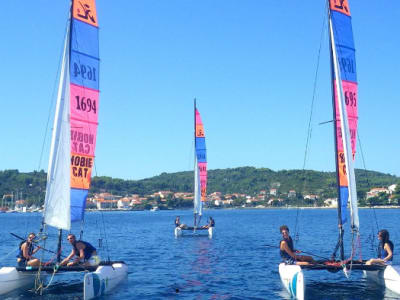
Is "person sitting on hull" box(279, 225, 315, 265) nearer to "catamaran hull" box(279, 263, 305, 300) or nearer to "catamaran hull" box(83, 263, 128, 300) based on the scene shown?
"catamaran hull" box(279, 263, 305, 300)

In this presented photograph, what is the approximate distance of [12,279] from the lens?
14844 mm

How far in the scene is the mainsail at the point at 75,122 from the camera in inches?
633

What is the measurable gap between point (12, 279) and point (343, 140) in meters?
11.3

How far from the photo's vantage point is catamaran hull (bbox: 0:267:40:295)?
14594 millimetres

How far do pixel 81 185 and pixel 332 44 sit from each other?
1013 cm

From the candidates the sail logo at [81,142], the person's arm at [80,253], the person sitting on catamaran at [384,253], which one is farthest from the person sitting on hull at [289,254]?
the sail logo at [81,142]

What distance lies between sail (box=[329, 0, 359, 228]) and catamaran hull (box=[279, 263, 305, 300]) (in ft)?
8.75

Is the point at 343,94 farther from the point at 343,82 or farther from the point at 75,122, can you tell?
the point at 75,122

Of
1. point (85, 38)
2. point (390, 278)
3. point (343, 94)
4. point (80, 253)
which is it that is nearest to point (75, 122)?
point (85, 38)

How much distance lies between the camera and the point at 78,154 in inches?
667

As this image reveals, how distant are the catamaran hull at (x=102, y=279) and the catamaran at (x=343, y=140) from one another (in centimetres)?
545

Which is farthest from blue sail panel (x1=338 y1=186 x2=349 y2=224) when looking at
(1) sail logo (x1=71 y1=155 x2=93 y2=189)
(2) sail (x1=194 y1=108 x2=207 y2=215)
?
(2) sail (x1=194 y1=108 x2=207 y2=215)

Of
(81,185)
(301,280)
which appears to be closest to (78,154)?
(81,185)

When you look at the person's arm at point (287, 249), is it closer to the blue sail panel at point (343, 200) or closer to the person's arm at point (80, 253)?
the blue sail panel at point (343, 200)
